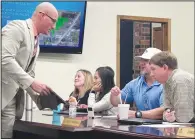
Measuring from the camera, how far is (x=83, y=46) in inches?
203

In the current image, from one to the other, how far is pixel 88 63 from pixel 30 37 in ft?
8.90

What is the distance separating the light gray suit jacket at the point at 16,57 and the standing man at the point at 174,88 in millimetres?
826

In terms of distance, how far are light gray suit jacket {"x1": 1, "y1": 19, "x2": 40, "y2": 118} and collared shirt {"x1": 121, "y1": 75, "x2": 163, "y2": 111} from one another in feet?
4.14

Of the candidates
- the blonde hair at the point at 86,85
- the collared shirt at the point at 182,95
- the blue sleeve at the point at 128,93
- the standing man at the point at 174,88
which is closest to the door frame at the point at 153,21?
the blonde hair at the point at 86,85

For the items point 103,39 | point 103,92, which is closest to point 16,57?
point 103,92

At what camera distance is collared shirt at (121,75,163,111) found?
342 centimetres

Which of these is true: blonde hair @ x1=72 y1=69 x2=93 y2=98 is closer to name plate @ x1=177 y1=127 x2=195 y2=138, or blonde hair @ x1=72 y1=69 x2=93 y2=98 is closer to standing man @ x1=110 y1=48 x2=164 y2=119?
standing man @ x1=110 y1=48 x2=164 y2=119

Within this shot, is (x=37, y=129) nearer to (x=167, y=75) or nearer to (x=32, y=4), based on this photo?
(x=167, y=75)

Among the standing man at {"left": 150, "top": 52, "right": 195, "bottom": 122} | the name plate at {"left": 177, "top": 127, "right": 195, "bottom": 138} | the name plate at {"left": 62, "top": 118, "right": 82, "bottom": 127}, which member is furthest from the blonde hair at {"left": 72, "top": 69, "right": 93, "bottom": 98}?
the name plate at {"left": 177, "top": 127, "right": 195, "bottom": 138}

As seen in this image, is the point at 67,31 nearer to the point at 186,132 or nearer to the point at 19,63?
the point at 19,63

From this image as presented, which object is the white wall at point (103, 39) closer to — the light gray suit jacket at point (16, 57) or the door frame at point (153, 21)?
the door frame at point (153, 21)

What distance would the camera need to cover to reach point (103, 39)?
5.31 meters

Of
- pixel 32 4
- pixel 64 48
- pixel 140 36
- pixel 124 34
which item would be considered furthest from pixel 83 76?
pixel 140 36

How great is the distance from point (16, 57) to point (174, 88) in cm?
100
